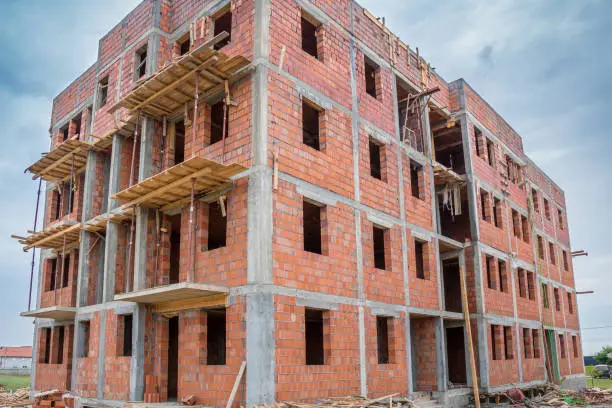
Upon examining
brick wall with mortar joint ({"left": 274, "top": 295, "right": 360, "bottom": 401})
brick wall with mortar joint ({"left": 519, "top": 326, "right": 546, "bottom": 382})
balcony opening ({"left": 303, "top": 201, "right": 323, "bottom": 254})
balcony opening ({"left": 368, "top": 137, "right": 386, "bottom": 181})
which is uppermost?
balcony opening ({"left": 368, "top": 137, "right": 386, "bottom": 181})

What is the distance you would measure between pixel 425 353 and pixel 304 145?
26.7ft

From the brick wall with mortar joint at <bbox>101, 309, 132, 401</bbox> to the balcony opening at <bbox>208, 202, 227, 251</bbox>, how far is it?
3724 mm

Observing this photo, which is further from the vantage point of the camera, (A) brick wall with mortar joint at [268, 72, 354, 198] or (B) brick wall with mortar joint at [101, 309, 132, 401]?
(B) brick wall with mortar joint at [101, 309, 132, 401]

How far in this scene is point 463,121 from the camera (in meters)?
21.1

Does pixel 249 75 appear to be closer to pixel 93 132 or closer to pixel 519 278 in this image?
pixel 93 132

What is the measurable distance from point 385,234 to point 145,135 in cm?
718

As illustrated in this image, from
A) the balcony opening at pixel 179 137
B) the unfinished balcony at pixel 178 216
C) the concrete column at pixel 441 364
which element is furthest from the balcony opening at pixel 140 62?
the concrete column at pixel 441 364

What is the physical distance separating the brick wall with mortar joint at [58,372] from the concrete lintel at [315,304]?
30.2 ft

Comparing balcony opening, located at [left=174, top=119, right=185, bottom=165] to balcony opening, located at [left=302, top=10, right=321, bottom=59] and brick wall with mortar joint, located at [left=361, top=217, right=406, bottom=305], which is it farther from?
brick wall with mortar joint, located at [left=361, top=217, right=406, bottom=305]

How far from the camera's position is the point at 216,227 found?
59.2 feet

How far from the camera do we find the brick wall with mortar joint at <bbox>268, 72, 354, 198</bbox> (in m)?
12.3

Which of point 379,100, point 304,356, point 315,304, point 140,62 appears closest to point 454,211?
point 379,100

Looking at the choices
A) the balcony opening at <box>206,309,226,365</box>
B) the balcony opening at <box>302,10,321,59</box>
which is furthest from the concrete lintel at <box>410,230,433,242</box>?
the balcony opening at <box>206,309,226,365</box>

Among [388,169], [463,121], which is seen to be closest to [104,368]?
[388,169]
